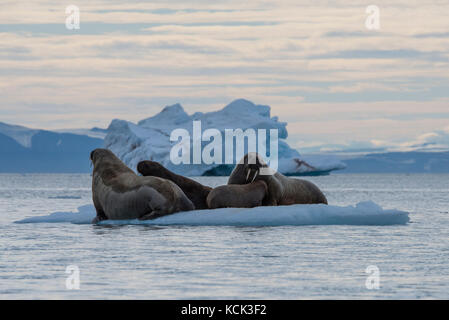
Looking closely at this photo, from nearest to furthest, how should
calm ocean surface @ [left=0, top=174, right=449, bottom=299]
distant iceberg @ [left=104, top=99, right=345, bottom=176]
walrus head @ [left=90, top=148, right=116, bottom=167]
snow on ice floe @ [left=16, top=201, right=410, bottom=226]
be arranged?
calm ocean surface @ [left=0, top=174, right=449, bottom=299] → snow on ice floe @ [left=16, top=201, right=410, bottom=226] → walrus head @ [left=90, top=148, right=116, bottom=167] → distant iceberg @ [left=104, top=99, right=345, bottom=176]

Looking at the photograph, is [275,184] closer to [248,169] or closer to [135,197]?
[248,169]

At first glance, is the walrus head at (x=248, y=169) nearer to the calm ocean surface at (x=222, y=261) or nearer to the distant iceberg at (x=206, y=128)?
the calm ocean surface at (x=222, y=261)

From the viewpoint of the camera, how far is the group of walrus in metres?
15.8

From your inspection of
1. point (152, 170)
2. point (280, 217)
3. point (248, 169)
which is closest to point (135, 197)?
point (152, 170)

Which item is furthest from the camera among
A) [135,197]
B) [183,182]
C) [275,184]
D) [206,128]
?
[206,128]

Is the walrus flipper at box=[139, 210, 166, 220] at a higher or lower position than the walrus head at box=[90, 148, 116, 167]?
lower

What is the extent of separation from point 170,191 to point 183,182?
59.4 inches

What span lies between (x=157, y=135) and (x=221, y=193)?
65.7 meters

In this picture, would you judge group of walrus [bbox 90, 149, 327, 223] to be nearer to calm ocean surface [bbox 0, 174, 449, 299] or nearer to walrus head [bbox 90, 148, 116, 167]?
walrus head [bbox 90, 148, 116, 167]

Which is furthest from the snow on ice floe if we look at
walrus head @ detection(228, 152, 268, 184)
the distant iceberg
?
the distant iceberg

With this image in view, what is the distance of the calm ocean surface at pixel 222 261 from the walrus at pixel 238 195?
1.15 m

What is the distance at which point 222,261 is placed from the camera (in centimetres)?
1104
